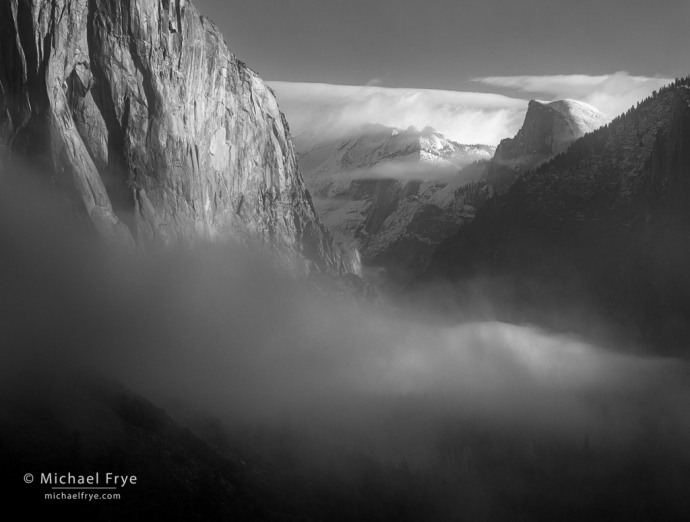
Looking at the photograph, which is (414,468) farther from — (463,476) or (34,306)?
(34,306)

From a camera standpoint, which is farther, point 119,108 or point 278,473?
point 119,108

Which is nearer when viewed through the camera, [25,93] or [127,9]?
[25,93]

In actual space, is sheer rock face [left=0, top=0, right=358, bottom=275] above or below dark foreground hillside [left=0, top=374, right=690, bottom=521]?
above

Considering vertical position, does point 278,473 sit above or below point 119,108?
below

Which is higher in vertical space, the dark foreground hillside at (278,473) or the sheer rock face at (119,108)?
the sheer rock face at (119,108)

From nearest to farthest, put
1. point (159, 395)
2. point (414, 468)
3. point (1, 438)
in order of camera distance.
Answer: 1. point (1, 438)
2. point (159, 395)
3. point (414, 468)

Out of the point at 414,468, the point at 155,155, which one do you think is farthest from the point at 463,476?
the point at 155,155

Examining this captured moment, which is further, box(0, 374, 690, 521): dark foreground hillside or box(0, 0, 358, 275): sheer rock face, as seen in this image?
box(0, 0, 358, 275): sheer rock face

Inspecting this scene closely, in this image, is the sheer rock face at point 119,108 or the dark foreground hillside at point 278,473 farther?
the sheer rock face at point 119,108
